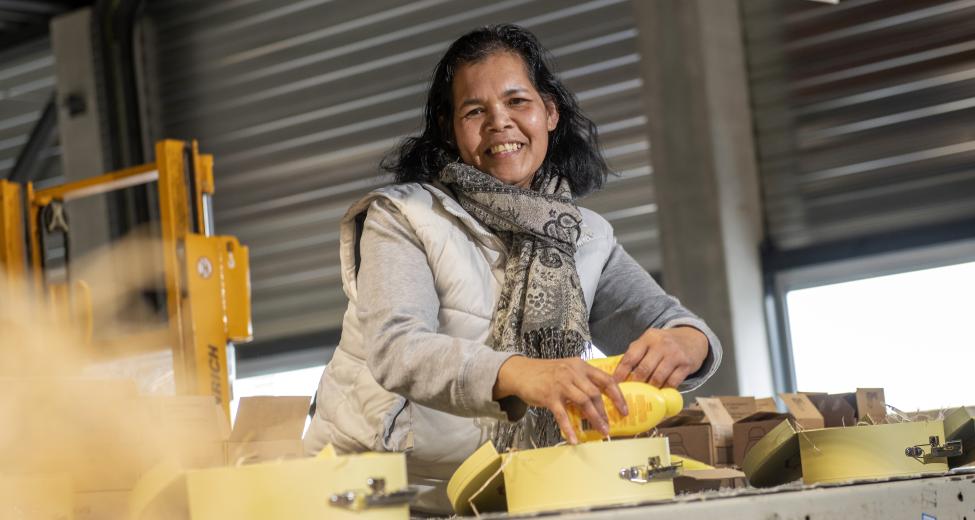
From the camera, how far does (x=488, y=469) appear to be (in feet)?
4.00

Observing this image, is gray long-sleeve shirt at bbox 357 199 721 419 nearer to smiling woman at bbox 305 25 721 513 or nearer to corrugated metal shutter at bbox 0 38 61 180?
smiling woman at bbox 305 25 721 513

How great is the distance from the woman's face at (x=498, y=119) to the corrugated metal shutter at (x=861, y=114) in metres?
3.90

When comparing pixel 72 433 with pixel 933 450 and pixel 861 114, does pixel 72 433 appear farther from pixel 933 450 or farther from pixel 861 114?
pixel 861 114

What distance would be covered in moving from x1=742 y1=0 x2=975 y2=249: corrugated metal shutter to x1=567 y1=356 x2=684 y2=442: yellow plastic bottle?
422 cm

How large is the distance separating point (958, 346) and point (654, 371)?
4.11 metres

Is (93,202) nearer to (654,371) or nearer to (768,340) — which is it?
(768,340)

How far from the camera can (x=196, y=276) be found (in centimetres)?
484

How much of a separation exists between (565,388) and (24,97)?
804 cm

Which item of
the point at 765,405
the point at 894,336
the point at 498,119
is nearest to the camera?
the point at 498,119

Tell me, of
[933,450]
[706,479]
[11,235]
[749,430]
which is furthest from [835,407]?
[11,235]

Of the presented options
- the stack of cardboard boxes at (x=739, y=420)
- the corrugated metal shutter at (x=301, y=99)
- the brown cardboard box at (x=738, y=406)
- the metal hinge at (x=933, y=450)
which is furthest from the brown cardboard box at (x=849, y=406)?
the corrugated metal shutter at (x=301, y=99)

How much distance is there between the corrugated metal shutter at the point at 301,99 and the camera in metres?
6.81

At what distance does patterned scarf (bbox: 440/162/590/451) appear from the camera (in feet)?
5.28

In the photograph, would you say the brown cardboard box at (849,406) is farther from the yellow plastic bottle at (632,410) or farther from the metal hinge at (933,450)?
the yellow plastic bottle at (632,410)
